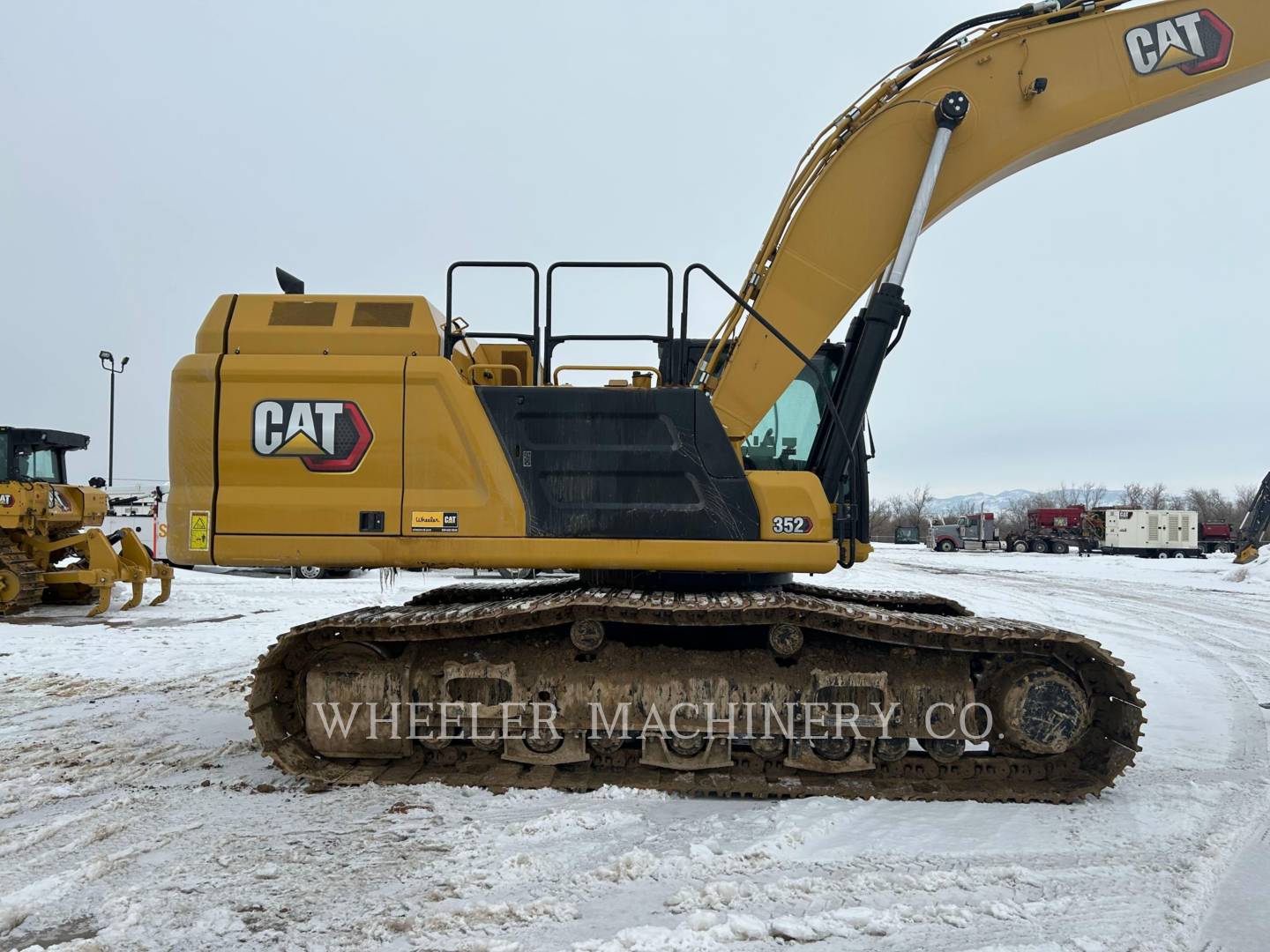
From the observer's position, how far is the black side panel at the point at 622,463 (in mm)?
4461

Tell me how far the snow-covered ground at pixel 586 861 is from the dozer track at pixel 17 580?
27.9 ft

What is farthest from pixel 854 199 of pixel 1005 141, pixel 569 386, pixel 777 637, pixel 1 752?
pixel 1 752

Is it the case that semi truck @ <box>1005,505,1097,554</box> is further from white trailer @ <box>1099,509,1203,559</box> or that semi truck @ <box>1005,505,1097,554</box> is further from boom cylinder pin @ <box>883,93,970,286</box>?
boom cylinder pin @ <box>883,93,970,286</box>

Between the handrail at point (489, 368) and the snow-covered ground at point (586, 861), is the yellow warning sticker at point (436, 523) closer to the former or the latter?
the handrail at point (489, 368)

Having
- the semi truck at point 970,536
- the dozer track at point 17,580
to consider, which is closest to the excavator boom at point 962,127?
the dozer track at point 17,580

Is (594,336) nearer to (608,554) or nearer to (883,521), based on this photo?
(608,554)

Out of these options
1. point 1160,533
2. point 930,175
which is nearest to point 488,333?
point 930,175

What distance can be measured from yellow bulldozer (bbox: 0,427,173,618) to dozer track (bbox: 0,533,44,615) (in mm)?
12

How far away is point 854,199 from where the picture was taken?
488 cm

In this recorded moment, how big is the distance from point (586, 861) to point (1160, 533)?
46968 mm

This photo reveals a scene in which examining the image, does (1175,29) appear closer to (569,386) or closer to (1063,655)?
(1063,655)

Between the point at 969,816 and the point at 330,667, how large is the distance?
3.81 m

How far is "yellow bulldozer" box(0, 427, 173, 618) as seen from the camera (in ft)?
41.0

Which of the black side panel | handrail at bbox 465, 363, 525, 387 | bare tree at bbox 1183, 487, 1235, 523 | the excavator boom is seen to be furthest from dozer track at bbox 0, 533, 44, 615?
bare tree at bbox 1183, 487, 1235, 523
